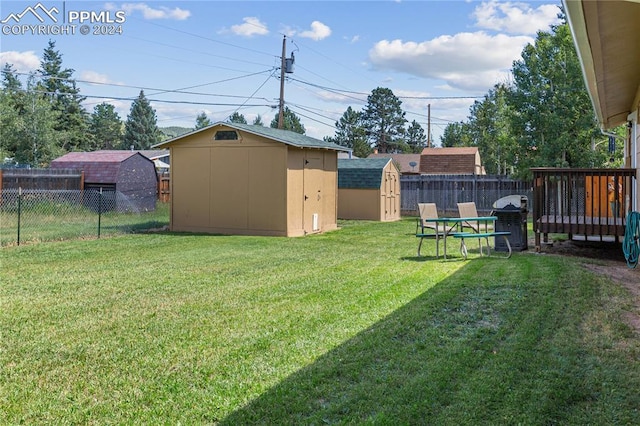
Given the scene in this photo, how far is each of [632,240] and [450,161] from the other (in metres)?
34.3

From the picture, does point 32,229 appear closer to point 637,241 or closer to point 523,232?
point 523,232

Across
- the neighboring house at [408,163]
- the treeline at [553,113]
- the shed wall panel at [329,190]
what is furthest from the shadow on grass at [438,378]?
the neighboring house at [408,163]

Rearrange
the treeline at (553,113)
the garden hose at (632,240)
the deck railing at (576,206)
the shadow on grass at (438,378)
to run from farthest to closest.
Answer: the treeline at (553,113) → the deck railing at (576,206) → the garden hose at (632,240) → the shadow on grass at (438,378)

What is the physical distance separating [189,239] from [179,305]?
7.50 meters

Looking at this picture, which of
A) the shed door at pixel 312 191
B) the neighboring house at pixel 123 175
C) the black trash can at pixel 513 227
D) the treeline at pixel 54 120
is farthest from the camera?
the treeline at pixel 54 120

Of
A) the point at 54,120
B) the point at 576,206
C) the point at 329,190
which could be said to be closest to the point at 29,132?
the point at 54,120

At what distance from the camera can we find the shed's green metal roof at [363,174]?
20422 mm

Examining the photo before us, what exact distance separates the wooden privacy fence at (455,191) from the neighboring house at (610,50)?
12514 mm

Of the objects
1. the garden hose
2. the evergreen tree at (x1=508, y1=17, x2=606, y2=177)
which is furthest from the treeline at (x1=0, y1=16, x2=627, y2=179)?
the garden hose

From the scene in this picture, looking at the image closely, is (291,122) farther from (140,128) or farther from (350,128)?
(140,128)

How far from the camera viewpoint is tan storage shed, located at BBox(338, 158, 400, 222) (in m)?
20.4

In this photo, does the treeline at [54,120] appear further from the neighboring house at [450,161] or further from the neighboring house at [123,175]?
the neighboring house at [450,161]

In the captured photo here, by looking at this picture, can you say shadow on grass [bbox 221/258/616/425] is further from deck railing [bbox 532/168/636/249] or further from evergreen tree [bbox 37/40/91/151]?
evergreen tree [bbox 37/40/91/151]

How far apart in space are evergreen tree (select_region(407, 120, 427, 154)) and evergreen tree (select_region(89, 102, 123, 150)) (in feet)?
103
